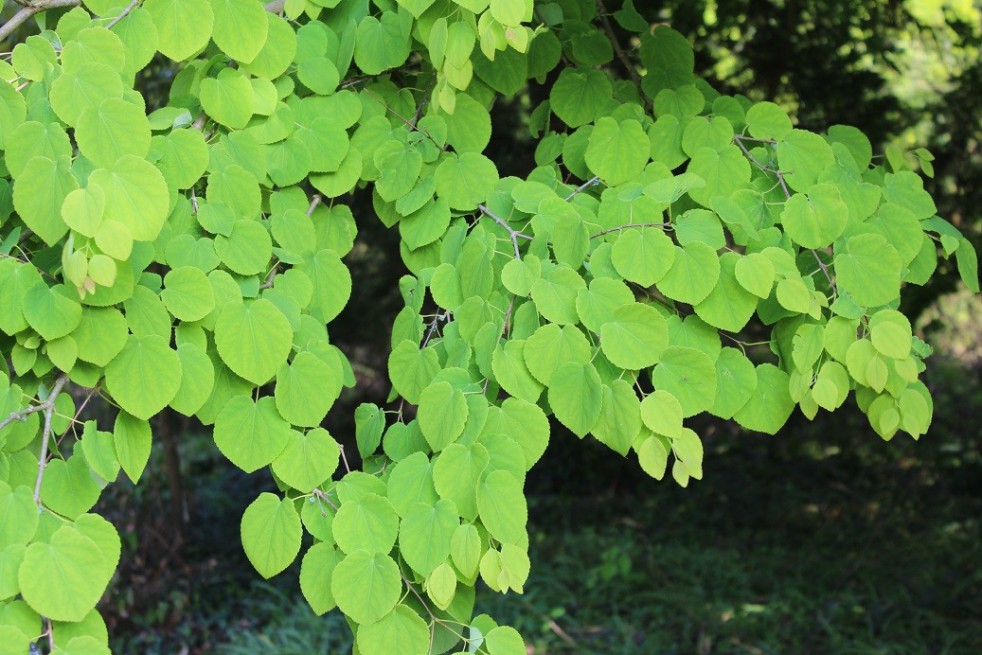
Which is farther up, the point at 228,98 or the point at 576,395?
the point at 228,98

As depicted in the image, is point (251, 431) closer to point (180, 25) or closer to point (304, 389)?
point (304, 389)

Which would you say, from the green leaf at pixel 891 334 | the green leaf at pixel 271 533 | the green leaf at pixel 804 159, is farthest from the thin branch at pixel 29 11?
the green leaf at pixel 891 334

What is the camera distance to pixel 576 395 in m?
1.12

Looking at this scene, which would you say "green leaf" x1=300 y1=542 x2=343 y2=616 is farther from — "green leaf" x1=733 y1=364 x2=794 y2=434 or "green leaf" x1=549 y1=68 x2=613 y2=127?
"green leaf" x1=549 y1=68 x2=613 y2=127

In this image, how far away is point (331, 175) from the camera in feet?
4.42

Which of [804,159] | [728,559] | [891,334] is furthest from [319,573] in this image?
[728,559]

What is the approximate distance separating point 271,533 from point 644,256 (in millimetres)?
598

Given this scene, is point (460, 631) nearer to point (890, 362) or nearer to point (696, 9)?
point (890, 362)

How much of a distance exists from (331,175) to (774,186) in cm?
66

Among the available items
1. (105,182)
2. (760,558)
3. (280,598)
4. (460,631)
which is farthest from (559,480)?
(105,182)

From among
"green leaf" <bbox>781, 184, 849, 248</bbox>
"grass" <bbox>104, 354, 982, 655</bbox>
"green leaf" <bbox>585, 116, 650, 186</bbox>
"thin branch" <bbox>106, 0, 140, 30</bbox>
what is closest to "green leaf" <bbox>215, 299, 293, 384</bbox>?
"thin branch" <bbox>106, 0, 140, 30</bbox>

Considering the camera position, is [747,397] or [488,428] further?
[747,397]

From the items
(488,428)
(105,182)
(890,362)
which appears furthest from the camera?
(890,362)

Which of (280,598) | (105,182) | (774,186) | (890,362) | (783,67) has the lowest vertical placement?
Result: (280,598)
